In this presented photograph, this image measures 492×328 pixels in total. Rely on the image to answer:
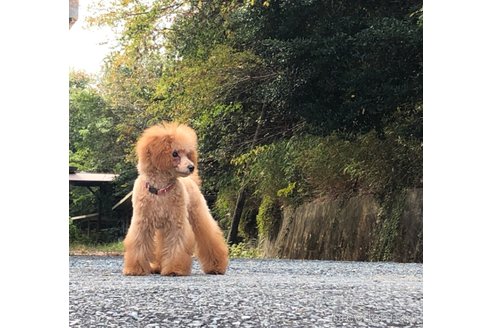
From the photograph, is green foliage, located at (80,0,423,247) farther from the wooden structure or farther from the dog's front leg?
the dog's front leg

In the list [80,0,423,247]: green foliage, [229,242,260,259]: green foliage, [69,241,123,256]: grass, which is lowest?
[229,242,260,259]: green foliage

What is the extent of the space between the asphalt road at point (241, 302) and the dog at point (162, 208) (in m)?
0.12

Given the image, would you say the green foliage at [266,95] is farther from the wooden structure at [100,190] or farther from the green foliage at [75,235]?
the green foliage at [75,235]

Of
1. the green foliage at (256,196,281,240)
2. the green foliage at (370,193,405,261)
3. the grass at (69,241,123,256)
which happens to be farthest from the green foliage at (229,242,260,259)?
the green foliage at (370,193,405,261)

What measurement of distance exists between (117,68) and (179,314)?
4.97 meters

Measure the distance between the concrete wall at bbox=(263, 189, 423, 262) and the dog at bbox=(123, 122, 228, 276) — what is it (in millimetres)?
3285

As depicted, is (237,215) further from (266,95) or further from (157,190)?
(157,190)

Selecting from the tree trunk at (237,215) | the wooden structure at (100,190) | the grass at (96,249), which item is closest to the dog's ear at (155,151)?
the grass at (96,249)

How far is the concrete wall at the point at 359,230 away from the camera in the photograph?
7.12 metres

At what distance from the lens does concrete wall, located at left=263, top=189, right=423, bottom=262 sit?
23.4 feet

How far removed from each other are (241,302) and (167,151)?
1.33 m
